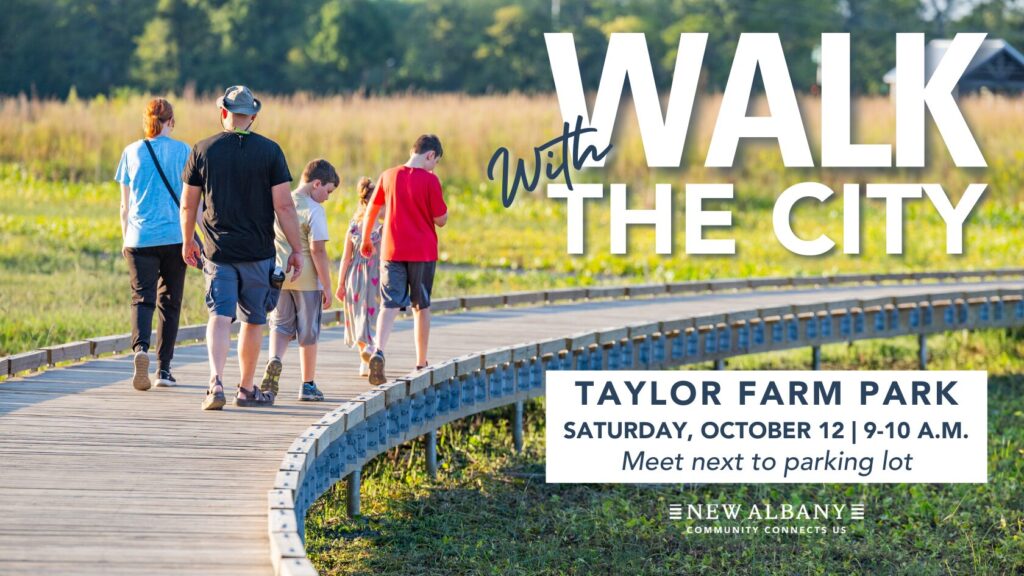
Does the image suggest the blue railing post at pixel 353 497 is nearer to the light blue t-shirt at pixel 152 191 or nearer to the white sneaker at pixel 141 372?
the white sneaker at pixel 141 372

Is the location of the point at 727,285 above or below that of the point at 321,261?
below

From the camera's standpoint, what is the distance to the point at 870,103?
116ft

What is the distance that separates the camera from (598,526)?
11188 mm

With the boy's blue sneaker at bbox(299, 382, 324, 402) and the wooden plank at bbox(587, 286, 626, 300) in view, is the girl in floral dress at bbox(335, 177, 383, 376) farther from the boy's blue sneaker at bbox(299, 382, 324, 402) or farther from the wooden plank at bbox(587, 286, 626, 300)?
the wooden plank at bbox(587, 286, 626, 300)

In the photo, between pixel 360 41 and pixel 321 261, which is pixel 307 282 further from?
pixel 360 41

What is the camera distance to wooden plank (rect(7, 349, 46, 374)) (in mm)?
10398

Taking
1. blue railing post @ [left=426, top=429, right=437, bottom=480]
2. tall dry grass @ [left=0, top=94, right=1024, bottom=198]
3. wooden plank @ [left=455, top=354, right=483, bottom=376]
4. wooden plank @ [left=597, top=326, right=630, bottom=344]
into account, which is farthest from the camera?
tall dry grass @ [left=0, top=94, right=1024, bottom=198]

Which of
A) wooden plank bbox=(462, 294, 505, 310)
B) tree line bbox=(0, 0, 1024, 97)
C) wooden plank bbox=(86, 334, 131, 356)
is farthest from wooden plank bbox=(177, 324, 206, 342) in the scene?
tree line bbox=(0, 0, 1024, 97)

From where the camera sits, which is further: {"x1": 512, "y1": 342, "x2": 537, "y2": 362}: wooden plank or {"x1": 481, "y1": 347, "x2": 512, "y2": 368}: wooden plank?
{"x1": 512, "y1": 342, "x2": 537, "y2": 362}: wooden plank

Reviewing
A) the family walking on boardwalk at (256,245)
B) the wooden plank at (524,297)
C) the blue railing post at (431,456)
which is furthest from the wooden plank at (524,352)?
the wooden plank at (524,297)

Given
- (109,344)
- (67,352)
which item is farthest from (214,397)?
(109,344)

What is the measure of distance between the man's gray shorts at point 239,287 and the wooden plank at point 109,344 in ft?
8.74

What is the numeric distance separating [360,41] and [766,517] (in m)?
40.3

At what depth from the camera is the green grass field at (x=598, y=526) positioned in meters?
10.2
